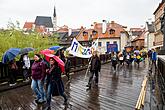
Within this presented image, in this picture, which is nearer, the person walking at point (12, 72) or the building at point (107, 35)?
the person walking at point (12, 72)

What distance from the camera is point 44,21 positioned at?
124562 millimetres

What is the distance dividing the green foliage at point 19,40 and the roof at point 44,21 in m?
96.4

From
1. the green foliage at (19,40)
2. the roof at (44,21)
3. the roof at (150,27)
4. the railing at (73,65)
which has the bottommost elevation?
the railing at (73,65)

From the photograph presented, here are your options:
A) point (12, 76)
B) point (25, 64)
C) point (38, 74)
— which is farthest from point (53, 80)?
point (25, 64)

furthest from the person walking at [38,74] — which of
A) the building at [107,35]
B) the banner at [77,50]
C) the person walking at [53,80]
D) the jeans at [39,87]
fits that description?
the building at [107,35]

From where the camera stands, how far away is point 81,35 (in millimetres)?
66000

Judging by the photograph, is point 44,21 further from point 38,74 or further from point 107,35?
point 38,74

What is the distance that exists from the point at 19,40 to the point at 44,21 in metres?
105

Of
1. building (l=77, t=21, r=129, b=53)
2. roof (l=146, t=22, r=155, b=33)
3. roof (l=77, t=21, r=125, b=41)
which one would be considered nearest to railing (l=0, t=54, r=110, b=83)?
building (l=77, t=21, r=129, b=53)

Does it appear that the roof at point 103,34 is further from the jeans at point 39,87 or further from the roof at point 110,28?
the jeans at point 39,87

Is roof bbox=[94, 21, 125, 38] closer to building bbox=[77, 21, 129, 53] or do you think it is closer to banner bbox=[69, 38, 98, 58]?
building bbox=[77, 21, 129, 53]

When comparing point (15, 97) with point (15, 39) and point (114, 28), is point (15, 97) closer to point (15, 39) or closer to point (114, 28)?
point (15, 39)

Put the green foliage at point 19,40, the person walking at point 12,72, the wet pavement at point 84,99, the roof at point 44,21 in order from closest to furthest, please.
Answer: the wet pavement at point 84,99 < the person walking at point 12,72 < the green foliage at point 19,40 < the roof at point 44,21

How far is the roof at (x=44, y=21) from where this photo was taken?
403 feet
